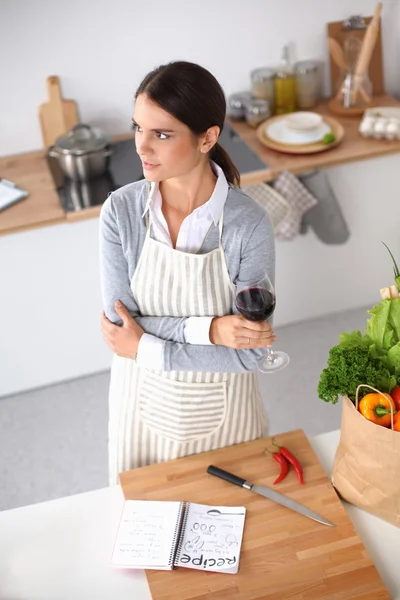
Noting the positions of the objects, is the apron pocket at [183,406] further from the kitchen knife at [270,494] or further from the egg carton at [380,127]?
the egg carton at [380,127]

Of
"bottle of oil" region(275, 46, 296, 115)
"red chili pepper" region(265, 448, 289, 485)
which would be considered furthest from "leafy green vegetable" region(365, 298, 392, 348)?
"bottle of oil" region(275, 46, 296, 115)

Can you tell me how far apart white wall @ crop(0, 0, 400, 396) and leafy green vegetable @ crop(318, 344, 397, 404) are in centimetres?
171

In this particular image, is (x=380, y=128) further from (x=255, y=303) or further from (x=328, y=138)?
(x=255, y=303)

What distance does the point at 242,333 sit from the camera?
1682 mm

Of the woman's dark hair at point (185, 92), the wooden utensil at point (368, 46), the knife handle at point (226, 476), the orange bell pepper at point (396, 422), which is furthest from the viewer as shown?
the wooden utensil at point (368, 46)

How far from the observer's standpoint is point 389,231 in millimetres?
3496

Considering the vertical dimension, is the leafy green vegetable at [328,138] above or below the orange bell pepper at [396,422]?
below

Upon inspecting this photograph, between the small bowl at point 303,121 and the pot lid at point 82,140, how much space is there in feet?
2.53

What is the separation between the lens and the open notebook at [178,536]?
151 cm

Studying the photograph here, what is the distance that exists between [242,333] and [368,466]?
39 centimetres

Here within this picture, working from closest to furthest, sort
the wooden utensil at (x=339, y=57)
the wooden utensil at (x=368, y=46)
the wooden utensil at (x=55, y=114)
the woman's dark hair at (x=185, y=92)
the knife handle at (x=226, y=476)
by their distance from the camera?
1. the woman's dark hair at (x=185, y=92)
2. the knife handle at (x=226, y=476)
3. the wooden utensil at (x=55, y=114)
4. the wooden utensil at (x=368, y=46)
5. the wooden utensil at (x=339, y=57)

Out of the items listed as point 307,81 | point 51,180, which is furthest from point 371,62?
point 51,180

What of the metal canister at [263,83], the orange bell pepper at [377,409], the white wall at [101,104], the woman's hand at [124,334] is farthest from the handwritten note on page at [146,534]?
the metal canister at [263,83]

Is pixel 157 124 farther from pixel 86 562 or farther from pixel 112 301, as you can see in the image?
pixel 86 562
